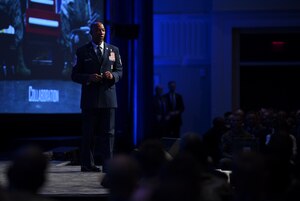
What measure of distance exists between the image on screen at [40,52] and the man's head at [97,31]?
259cm

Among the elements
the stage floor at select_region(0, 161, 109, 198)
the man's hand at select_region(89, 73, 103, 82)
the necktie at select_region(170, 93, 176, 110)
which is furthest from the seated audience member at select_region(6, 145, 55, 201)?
the necktie at select_region(170, 93, 176, 110)

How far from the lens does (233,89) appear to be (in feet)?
42.2

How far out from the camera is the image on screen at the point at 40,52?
27.8 ft

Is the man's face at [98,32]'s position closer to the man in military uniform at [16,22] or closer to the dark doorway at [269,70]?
the man in military uniform at [16,22]

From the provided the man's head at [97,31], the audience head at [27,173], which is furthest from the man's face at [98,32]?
the audience head at [27,173]

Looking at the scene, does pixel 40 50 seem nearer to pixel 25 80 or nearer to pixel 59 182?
pixel 25 80

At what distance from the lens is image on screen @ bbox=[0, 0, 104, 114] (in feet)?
27.8

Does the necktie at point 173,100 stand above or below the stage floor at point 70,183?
above

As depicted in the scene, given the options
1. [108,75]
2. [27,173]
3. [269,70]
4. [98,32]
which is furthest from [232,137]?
[269,70]

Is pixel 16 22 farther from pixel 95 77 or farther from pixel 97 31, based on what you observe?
pixel 95 77

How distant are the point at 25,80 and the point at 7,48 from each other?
446 millimetres

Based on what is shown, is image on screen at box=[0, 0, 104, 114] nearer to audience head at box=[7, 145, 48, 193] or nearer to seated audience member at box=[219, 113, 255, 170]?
seated audience member at box=[219, 113, 255, 170]

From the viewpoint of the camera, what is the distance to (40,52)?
876cm

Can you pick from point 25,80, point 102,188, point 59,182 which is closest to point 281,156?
point 102,188
